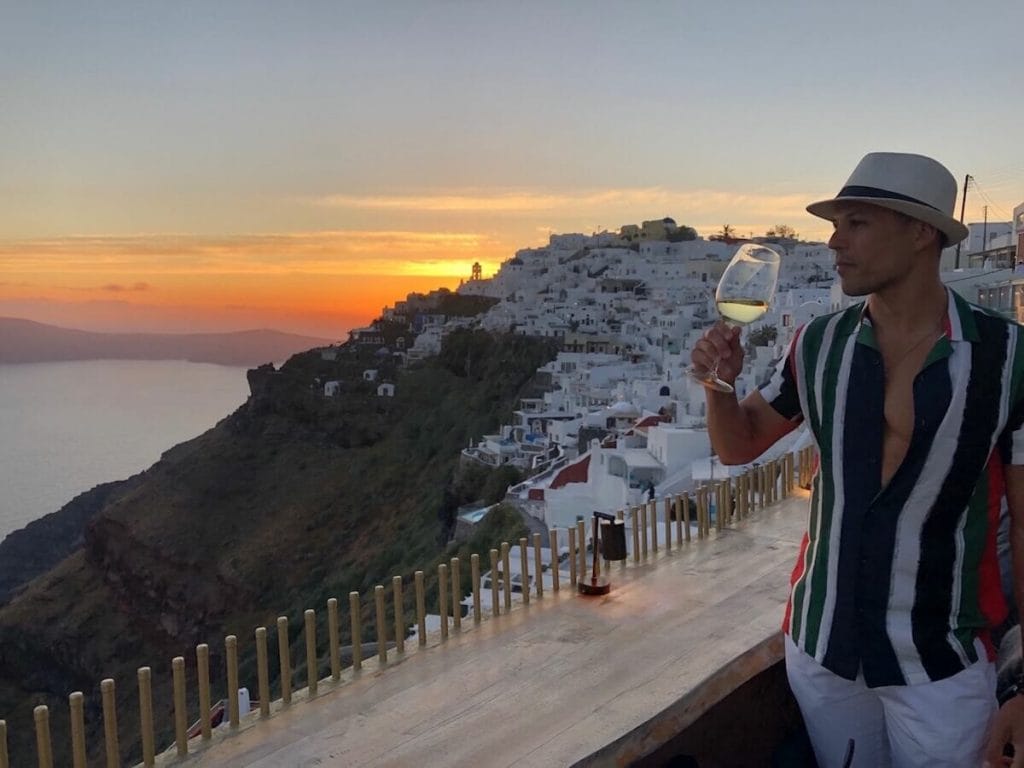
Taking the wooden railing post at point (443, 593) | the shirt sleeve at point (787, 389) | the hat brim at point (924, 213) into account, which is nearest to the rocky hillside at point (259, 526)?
the wooden railing post at point (443, 593)

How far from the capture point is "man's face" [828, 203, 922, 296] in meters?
1.34

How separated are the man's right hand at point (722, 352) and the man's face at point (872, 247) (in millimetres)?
208

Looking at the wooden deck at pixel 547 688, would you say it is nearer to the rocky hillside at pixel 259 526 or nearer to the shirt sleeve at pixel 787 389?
the shirt sleeve at pixel 787 389

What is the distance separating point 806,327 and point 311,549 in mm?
34363

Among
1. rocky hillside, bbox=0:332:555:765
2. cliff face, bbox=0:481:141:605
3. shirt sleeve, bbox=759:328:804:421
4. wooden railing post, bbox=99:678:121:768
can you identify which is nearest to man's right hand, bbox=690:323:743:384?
shirt sleeve, bbox=759:328:804:421

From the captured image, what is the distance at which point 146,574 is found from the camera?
34781mm

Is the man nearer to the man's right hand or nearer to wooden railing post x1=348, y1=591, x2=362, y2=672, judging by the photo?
the man's right hand

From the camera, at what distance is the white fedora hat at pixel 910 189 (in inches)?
51.4

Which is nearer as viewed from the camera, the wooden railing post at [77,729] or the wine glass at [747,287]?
the wine glass at [747,287]

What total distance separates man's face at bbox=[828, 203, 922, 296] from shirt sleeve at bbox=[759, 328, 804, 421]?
18 centimetres

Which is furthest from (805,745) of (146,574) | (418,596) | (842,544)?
(146,574)

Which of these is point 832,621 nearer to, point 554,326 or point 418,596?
point 418,596

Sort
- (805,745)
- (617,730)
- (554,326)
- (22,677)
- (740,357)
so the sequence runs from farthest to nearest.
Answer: (554,326) < (22,677) < (617,730) < (805,745) < (740,357)

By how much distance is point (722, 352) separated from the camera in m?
1.47
